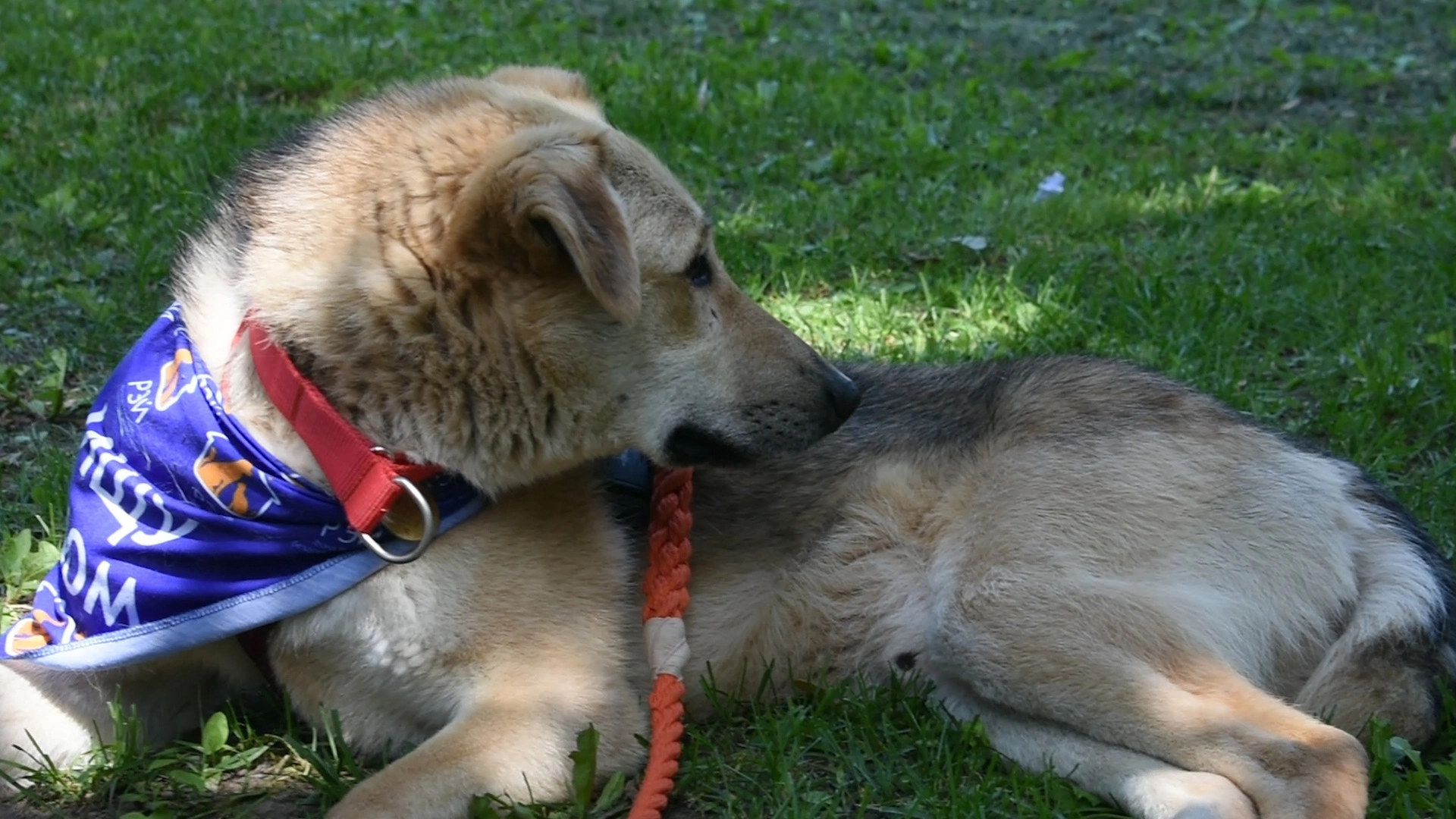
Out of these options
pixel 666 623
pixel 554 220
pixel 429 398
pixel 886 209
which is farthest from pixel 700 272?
pixel 886 209

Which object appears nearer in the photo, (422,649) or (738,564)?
(422,649)

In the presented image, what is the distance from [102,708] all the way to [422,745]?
0.79 meters

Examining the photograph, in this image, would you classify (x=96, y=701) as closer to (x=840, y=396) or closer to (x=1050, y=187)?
(x=840, y=396)

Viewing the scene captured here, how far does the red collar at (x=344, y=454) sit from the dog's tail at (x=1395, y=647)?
2.08 m

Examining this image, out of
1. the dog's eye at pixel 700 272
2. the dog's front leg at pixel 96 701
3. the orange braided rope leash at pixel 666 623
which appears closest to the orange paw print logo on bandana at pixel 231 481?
the dog's front leg at pixel 96 701

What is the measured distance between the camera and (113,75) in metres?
7.34

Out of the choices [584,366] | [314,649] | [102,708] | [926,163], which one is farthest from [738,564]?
[926,163]

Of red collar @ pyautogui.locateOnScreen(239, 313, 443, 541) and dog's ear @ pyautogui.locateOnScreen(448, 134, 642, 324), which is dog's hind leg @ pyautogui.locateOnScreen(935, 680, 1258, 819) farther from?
red collar @ pyautogui.locateOnScreen(239, 313, 443, 541)

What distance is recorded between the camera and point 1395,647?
314cm

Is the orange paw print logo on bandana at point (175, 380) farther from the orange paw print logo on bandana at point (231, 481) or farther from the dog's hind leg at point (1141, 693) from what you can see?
the dog's hind leg at point (1141, 693)

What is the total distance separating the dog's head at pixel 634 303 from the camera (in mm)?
2826

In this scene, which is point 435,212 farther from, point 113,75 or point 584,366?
point 113,75

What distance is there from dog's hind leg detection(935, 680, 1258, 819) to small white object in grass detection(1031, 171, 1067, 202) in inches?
155

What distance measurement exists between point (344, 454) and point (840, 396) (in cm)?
115
